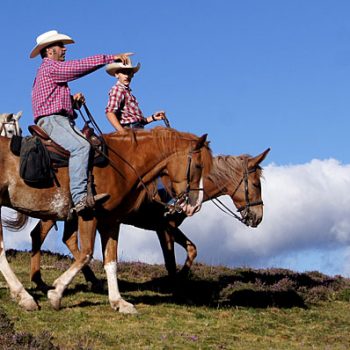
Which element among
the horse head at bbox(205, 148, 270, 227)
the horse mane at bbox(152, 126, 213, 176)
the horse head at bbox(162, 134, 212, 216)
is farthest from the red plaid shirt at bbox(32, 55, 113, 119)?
the horse head at bbox(205, 148, 270, 227)

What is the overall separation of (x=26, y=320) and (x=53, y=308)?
A: 89 cm

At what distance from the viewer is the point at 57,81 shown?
37.2 feet

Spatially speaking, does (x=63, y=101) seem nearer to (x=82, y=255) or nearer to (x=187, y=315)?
(x=82, y=255)

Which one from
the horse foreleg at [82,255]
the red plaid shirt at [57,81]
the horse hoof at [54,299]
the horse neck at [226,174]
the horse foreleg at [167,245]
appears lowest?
the horse hoof at [54,299]

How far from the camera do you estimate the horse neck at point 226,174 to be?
13438 mm

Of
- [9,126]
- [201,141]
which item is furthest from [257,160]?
[9,126]

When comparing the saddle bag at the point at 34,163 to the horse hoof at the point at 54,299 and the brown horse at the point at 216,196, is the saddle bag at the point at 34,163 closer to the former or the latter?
the horse hoof at the point at 54,299

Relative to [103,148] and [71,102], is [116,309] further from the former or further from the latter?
[71,102]

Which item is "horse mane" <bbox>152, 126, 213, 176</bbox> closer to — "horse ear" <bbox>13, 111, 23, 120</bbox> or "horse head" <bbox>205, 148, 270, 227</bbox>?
"horse head" <bbox>205, 148, 270, 227</bbox>

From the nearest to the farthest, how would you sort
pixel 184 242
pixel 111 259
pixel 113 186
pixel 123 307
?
→ pixel 113 186
pixel 123 307
pixel 111 259
pixel 184 242

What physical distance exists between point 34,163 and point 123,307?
266 centimetres

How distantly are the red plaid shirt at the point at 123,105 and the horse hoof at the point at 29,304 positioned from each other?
3.89 m

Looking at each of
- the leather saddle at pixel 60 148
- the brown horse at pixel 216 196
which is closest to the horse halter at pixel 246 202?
the brown horse at pixel 216 196

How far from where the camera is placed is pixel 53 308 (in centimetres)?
1148
